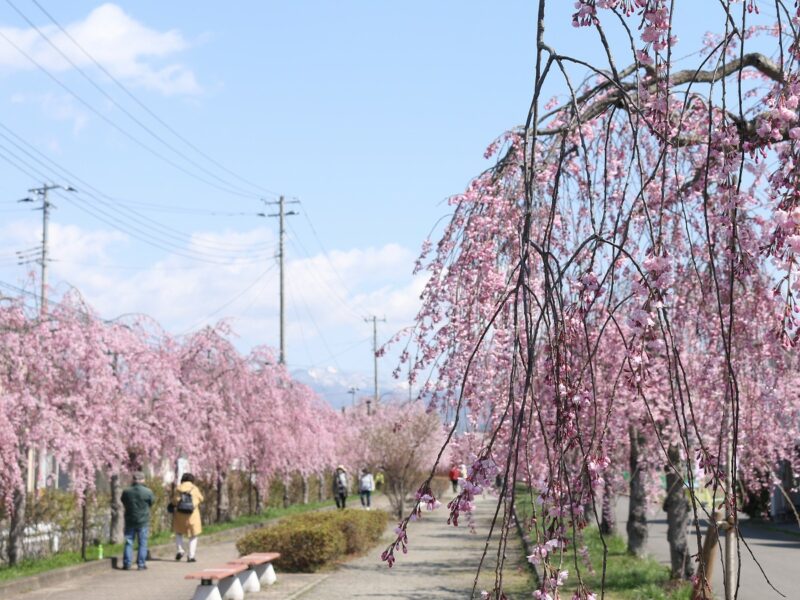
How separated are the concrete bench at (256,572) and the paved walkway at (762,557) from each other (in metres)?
6.48

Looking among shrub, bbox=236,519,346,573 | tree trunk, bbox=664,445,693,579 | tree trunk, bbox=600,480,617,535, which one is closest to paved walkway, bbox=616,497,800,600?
tree trunk, bbox=664,445,693,579

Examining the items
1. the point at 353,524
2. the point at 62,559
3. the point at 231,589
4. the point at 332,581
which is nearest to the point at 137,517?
the point at 62,559

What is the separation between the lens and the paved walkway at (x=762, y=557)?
15.1 metres

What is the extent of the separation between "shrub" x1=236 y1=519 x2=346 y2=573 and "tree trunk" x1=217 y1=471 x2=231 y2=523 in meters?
12.1

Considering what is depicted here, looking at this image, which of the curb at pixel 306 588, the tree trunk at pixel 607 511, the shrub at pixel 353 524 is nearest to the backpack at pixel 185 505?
the shrub at pixel 353 524

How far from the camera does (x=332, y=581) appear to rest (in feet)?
53.8

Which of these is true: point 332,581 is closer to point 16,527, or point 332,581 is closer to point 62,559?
point 62,559

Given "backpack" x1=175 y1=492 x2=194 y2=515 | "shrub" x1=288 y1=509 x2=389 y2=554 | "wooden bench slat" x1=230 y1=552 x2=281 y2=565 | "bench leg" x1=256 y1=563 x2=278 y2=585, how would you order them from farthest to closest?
"shrub" x1=288 y1=509 x2=389 y2=554
"backpack" x1=175 y1=492 x2=194 y2=515
"bench leg" x1=256 y1=563 x2=278 y2=585
"wooden bench slat" x1=230 y1=552 x2=281 y2=565

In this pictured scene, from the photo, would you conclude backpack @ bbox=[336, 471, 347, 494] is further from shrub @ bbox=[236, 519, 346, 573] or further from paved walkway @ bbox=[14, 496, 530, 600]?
shrub @ bbox=[236, 519, 346, 573]

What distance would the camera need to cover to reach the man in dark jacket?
18266 millimetres

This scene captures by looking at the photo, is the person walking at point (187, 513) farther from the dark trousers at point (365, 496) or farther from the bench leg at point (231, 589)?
the dark trousers at point (365, 496)

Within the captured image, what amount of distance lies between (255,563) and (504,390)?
716 cm

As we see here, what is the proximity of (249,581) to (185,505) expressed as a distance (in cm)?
478

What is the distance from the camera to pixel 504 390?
9320 mm
